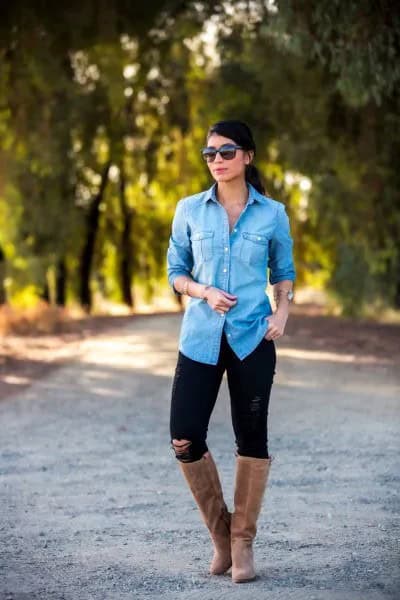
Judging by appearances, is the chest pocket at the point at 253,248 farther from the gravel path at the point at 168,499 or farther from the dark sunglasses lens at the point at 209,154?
the gravel path at the point at 168,499

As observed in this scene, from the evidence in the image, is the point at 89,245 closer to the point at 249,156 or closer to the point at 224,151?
the point at 249,156

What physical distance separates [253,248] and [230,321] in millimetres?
332

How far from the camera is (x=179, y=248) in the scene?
5.51 m

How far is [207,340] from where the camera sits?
528cm

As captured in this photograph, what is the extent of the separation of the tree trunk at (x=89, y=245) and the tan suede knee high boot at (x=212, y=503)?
28.9m

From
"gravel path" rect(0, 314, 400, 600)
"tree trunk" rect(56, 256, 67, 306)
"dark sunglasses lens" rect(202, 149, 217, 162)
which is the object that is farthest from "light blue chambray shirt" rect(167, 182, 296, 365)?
"tree trunk" rect(56, 256, 67, 306)

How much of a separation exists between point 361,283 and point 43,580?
28.6 m

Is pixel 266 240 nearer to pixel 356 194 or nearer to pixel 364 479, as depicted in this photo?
pixel 364 479

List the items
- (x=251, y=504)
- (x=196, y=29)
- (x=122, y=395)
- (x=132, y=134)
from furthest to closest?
1. (x=132, y=134)
2. (x=196, y=29)
3. (x=122, y=395)
4. (x=251, y=504)

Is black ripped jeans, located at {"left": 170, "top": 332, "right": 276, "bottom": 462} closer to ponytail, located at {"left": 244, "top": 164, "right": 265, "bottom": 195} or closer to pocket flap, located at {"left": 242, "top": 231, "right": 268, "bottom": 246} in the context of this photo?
pocket flap, located at {"left": 242, "top": 231, "right": 268, "bottom": 246}

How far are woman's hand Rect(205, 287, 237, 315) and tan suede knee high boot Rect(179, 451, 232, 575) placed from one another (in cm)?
68

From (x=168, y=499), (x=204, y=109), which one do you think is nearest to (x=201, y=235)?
(x=168, y=499)

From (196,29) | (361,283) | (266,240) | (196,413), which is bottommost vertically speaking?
(361,283)

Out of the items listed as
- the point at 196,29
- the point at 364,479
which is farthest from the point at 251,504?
the point at 196,29
